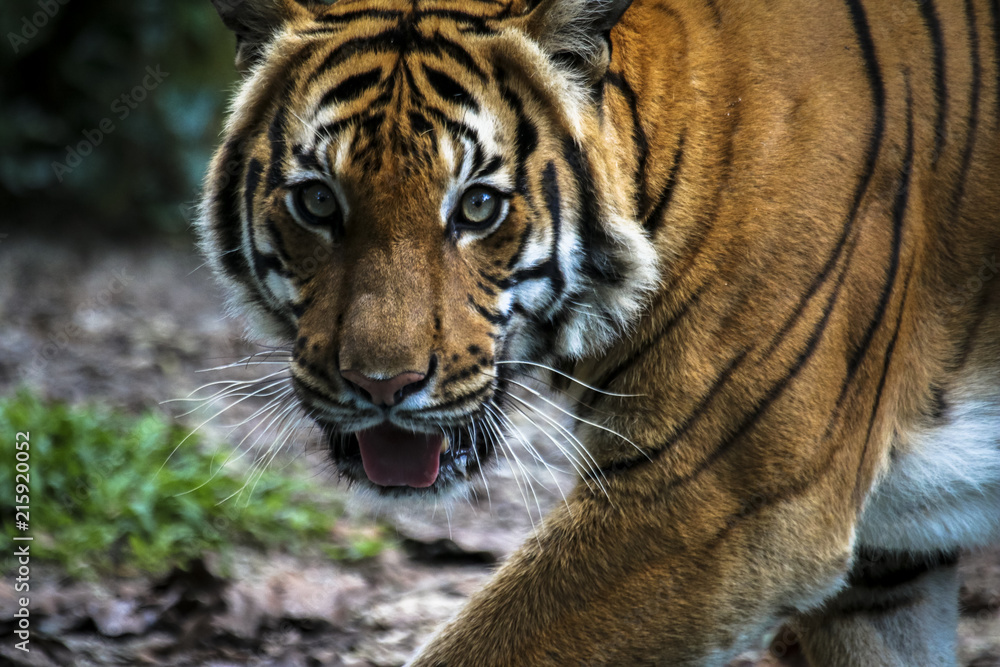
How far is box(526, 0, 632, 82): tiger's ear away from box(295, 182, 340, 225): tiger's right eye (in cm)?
48

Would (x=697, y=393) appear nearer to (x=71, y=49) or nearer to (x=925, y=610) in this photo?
(x=925, y=610)

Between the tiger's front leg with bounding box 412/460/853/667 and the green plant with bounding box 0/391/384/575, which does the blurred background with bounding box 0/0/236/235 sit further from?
the tiger's front leg with bounding box 412/460/853/667

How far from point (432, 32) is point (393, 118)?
233 mm

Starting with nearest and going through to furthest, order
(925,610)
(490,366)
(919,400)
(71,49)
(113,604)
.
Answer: (490,366)
(919,400)
(925,610)
(113,604)
(71,49)

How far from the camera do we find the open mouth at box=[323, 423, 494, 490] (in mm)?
2010

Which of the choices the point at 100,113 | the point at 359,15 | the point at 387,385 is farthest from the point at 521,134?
the point at 100,113

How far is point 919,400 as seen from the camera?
2.08 metres

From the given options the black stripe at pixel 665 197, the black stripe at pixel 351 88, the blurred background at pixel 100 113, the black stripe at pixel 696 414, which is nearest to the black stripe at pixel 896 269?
the black stripe at pixel 696 414

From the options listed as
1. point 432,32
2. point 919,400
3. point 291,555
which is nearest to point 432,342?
point 432,32

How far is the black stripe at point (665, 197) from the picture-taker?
6.53ft

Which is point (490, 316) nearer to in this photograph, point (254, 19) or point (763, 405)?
point (763, 405)

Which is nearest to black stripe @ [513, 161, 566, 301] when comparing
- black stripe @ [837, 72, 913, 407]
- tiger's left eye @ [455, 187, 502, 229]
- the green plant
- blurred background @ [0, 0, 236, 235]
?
tiger's left eye @ [455, 187, 502, 229]

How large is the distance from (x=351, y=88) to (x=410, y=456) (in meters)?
0.69

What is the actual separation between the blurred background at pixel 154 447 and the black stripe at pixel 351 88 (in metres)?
0.69
